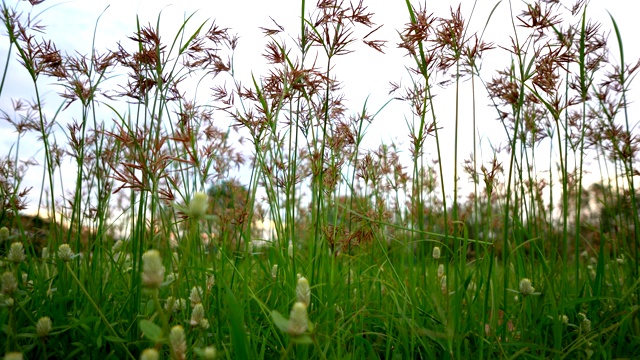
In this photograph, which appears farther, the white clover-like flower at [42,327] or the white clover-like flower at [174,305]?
the white clover-like flower at [42,327]

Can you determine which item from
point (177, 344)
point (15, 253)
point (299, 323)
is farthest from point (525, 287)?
point (15, 253)

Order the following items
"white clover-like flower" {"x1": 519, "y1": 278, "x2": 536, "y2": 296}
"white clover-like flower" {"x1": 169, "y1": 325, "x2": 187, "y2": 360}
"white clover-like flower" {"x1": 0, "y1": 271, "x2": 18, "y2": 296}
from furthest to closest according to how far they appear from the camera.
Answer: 1. "white clover-like flower" {"x1": 519, "y1": 278, "x2": 536, "y2": 296}
2. "white clover-like flower" {"x1": 0, "y1": 271, "x2": 18, "y2": 296}
3. "white clover-like flower" {"x1": 169, "y1": 325, "x2": 187, "y2": 360}

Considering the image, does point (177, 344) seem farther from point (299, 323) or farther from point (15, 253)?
point (15, 253)

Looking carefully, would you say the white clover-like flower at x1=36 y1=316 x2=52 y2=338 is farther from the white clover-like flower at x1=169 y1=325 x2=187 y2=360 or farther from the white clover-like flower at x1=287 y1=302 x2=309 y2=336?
the white clover-like flower at x1=287 y1=302 x2=309 y2=336

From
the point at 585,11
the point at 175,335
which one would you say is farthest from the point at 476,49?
the point at 175,335

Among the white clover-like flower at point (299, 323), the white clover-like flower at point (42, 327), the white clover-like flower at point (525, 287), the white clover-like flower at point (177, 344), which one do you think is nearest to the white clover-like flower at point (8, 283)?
the white clover-like flower at point (42, 327)

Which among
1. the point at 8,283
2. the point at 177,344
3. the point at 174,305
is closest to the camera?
the point at 177,344

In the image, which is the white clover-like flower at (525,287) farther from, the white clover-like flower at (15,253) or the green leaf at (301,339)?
the white clover-like flower at (15,253)

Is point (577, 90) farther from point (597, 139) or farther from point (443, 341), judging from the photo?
point (443, 341)

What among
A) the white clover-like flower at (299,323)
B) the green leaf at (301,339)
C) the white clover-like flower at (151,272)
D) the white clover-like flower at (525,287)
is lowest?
the green leaf at (301,339)

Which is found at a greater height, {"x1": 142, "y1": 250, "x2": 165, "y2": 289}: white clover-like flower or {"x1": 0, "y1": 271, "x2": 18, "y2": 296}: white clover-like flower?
{"x1": 142, "y1": 250, "x2": 165, "y2": 289}: white clover-like flower

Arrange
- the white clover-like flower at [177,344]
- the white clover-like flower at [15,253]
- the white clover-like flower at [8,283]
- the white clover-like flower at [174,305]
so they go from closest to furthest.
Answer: the white clover-like flower at [177,344] < the white clover-like flower at [174,305] < the white clover-like flower at [8,283] < the white clover-like flower at [15,253]

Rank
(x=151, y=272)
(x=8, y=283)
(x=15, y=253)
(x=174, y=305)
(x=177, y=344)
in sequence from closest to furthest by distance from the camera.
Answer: (x=151, y=272) < (x=177, y=344) < (x=8, y=283) < (x=15, y=253) < (x=174, y=305)

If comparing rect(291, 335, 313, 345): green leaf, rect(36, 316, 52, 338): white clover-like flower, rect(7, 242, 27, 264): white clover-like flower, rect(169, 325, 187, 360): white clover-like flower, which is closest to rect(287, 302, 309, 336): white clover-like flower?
rect(291, 335, 313, 345): green leaf
